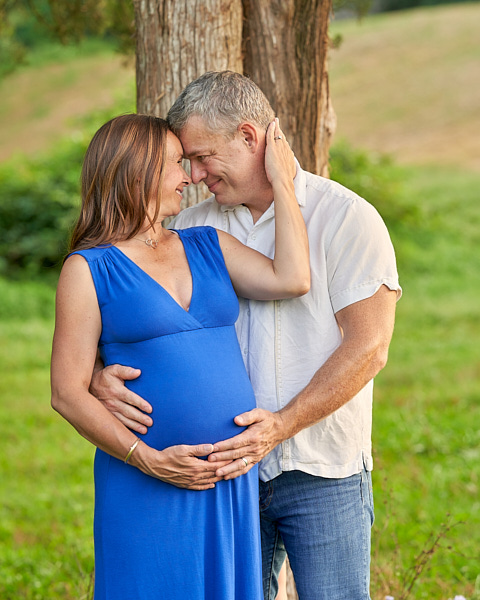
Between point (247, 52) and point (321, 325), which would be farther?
point (247, 52)

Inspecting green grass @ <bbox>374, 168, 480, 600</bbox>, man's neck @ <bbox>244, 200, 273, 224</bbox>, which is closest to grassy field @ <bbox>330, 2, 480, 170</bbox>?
green grass @ <bbox>374, 168, 480, 600</bbox>

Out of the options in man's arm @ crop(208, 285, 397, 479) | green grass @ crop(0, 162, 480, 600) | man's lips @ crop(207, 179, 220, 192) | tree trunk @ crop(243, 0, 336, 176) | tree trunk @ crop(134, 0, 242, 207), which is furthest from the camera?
green grass @ crop(0, 162, 480, 600)

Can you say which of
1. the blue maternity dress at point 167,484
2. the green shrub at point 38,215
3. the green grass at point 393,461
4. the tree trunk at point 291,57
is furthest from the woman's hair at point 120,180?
the green shrub at point 38,215

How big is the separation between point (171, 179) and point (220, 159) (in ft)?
0.62

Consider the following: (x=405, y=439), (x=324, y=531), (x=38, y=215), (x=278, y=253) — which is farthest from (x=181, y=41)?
(x=38, y=215)

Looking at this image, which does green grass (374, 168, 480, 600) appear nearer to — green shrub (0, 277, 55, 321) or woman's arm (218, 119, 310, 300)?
woman's arm (218, 119, 310, 300)

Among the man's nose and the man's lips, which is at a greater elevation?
the man's nose

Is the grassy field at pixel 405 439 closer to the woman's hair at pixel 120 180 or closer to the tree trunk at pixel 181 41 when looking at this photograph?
the woman's hair at pixel 120 180

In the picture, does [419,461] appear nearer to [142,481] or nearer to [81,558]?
[81,558]

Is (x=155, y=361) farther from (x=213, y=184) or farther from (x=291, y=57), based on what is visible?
(x=291, y=57)

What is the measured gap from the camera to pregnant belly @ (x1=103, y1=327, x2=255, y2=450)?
2.17m

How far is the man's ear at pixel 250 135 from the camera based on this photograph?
7.82 ft

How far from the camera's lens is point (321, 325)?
2.34 meters

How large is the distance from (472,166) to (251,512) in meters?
18.1
